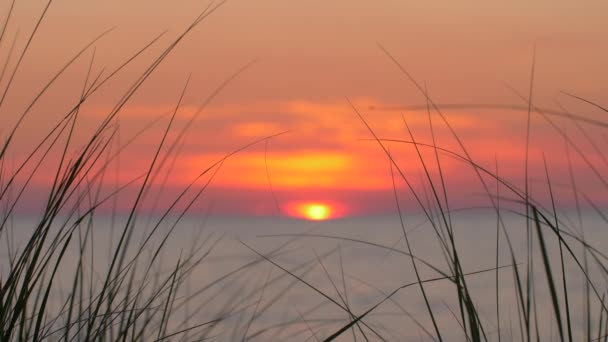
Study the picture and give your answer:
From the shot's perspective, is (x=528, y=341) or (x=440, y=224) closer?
(x=528, y=341)

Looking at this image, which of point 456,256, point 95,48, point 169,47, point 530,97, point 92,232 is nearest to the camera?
point 456,256

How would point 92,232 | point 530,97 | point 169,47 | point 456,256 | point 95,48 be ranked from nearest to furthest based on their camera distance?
point 456,256 → point 169,47 → point 530,97 → point 95,48 → point 92,232

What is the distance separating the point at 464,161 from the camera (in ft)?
5.59

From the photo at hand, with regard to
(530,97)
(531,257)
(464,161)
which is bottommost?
(531,257)

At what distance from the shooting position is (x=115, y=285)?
1.83m

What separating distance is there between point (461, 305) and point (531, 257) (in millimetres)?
264

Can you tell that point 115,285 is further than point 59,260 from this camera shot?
Yes

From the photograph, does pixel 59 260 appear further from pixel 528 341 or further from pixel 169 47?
pixel 528 341

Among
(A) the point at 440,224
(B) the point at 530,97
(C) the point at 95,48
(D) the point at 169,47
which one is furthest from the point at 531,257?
(C) the point at 95,48

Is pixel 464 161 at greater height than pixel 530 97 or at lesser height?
lesser

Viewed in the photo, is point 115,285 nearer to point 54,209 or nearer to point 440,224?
point 54,209

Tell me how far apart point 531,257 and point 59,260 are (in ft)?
3.04

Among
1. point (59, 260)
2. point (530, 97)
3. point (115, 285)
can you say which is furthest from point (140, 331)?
point (530, 97)

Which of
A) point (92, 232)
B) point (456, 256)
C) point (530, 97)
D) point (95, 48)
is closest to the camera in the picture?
point (456, 256)
